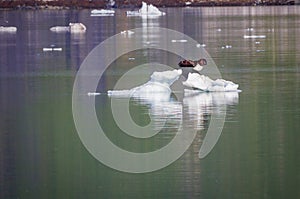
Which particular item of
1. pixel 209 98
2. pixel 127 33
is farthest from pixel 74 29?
pixel 209 98

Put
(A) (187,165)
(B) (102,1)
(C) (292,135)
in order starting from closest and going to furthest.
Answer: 1. (A) (187,165)
2. (C) (292,135)
3. (B) (102,1)

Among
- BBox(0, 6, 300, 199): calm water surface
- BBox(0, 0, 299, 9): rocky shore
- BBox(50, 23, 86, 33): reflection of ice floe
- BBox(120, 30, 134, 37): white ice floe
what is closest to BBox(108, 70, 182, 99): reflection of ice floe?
BBox(0, 6, 300, 199): calm water surface

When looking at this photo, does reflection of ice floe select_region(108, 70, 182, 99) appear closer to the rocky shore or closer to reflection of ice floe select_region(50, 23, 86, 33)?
reflection of ice floe select_region(50, 23, 86, 33)

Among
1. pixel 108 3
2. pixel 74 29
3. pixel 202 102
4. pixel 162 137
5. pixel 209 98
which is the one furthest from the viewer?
pixel 108 3

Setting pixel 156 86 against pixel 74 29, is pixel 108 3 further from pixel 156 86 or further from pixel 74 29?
pixel 156 86

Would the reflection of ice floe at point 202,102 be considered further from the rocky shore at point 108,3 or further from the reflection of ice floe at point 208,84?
the rocky shore at point 108,3

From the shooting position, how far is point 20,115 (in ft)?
31.3

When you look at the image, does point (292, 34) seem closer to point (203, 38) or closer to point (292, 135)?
point (203, 38)

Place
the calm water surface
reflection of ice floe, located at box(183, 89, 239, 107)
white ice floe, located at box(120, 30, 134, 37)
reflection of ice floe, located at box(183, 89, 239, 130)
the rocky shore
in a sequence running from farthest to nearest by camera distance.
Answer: the rocky shore → white ice floe, located at box(120, 30, 134, 37) → reflection of ice floe, located at box(183, 89, 239, 107) → reflection of ice floe, located at box(183, 89, 239, 130) → the calm water surface

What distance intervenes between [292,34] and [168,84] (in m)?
10.5

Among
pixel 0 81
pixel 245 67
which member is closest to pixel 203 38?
pixel 245 67

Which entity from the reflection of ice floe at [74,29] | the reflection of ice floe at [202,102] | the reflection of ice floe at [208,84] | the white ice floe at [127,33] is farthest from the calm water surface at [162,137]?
the reflection of ice floe at [74,29]

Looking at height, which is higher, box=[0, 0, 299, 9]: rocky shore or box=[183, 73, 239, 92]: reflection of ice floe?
box=[0, 0, 299, 9]: rocky shore

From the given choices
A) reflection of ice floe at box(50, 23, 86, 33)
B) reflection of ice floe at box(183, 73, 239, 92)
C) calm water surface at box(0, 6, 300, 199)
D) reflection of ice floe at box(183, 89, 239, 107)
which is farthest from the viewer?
reflection of ice floe at box(50, 23, 86, 33)
